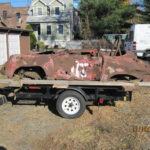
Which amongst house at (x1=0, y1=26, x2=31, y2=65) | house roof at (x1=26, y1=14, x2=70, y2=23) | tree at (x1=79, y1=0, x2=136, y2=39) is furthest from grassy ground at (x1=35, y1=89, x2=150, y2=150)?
house roof at (x1=26, y1=14, x2=70, y2=23)

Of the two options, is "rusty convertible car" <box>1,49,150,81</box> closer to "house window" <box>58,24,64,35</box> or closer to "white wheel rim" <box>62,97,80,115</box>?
"white wheel rim" <box>62,97,80,115</box>

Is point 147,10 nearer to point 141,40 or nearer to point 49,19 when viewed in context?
point 49,19

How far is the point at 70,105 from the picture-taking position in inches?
180

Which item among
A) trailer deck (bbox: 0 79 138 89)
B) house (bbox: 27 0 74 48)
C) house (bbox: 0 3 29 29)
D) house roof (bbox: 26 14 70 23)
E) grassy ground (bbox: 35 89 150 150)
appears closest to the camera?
grassy ground (bbox: 35 89 150 150)

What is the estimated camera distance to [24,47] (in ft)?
60.4

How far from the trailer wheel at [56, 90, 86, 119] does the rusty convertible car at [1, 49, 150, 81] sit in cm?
47

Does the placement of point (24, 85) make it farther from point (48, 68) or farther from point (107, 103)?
point (107, 103)

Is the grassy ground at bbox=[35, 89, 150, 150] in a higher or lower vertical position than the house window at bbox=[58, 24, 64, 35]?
lower

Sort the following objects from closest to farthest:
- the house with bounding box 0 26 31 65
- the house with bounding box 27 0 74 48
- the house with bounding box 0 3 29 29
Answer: the house with bounding box 0 26 31 65
the house with bounding box 27 0 74 48
the house with bounding box 0 3 29 29

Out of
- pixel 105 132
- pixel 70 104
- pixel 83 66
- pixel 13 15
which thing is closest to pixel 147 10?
pixel 13 15

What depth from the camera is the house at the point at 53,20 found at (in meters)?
30.7

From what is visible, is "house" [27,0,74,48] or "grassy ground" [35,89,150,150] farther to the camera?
"house" [27,0,74,48]

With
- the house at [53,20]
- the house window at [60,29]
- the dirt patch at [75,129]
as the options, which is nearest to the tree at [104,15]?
the house at [53,20]

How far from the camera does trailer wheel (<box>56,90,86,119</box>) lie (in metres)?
4.51
